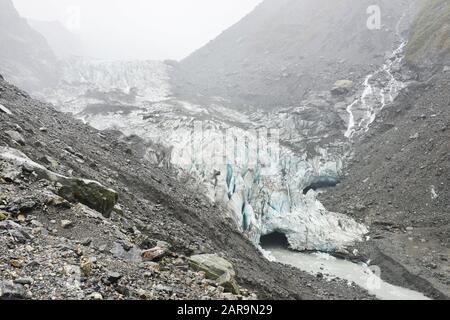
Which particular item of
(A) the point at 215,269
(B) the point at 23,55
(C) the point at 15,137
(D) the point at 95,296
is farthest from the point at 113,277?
(B) the point at 23,55

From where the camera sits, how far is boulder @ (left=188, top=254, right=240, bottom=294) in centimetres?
907

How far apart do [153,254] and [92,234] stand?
1.34 meters

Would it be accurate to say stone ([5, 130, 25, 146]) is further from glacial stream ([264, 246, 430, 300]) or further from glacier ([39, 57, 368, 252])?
glacial stream ([264, 246, 430, 300])

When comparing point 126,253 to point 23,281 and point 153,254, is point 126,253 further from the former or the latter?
point 23,281

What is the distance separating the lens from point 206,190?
23797 mm

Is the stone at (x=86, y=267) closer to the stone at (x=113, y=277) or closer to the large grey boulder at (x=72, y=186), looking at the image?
the stone at (x=113, y=277)

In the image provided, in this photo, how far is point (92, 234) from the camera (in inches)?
338

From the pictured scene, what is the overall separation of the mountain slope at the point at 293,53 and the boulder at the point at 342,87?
1.67 metres

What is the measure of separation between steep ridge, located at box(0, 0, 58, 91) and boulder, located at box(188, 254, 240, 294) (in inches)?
2368

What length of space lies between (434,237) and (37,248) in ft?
75.7

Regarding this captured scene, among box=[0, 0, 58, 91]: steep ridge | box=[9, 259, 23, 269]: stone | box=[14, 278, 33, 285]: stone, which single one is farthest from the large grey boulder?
box=[0, 0, 58, 91]: steep ridge

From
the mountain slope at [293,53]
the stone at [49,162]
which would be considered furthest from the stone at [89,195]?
the mountain slope at [293,53]

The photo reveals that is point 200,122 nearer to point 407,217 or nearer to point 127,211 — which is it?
point 407,217

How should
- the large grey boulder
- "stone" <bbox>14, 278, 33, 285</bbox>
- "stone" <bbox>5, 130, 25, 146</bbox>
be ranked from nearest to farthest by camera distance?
1. "stone" <bbox>14, 278, 33, 285</bbox>
2. the large grey boulder
3. "stone" <bbox>5, 130, 25, 146</bbox>
